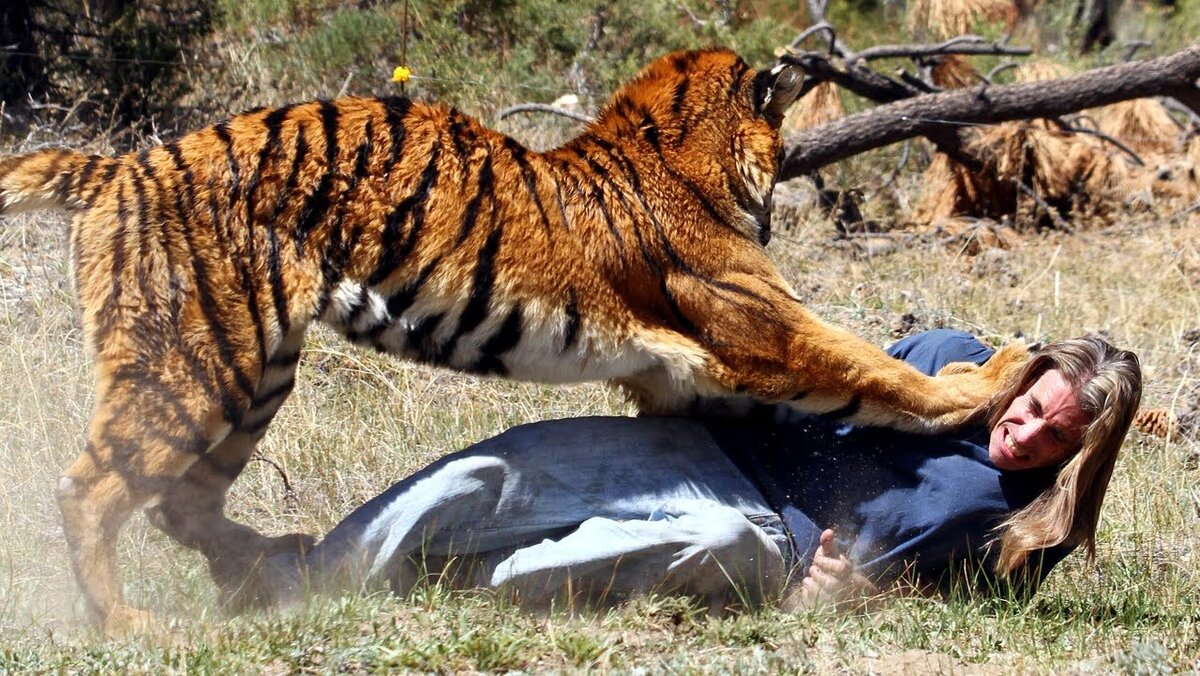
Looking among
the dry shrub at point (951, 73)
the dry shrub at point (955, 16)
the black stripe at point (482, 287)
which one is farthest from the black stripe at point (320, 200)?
the dry shrub at point (955, 16)

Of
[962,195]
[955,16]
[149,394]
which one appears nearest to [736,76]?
[149,394]

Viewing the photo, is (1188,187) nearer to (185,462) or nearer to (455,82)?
(455,82)

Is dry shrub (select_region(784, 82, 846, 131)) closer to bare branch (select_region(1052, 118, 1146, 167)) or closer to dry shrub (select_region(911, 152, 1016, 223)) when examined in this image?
dry shrub (select_region(911, 152, 1016, 223))

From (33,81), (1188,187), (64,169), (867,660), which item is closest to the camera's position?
(867,660)

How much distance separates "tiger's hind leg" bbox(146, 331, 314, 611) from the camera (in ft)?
12.6

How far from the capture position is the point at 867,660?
3.34 meters

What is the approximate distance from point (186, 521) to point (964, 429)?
235 centimetres

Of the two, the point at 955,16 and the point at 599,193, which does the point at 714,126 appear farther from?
the point at 955,16

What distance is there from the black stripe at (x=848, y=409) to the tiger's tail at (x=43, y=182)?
2212 mm

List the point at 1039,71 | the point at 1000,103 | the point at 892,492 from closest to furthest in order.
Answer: the point at 892,492 < the point at 1000,103 < the point at 1039,71

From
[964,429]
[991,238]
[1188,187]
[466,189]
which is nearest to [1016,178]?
[991,238]

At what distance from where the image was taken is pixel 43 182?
3596 millimetres

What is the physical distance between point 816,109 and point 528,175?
581cm

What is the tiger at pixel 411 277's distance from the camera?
11.3 ft
